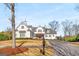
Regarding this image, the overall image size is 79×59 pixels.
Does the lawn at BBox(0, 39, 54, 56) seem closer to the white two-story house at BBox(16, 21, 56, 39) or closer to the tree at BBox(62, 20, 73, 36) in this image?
the white two-story house at BBox(16, 21, 56, 39)

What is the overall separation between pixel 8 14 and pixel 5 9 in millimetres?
57

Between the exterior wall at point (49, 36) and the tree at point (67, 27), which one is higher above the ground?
the tree at point (67, 27)

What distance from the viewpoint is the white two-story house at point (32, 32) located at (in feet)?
8.63

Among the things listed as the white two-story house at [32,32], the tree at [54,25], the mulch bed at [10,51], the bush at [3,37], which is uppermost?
the tree at [54,25]

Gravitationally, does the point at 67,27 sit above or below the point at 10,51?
above

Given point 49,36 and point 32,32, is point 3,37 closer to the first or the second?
point 32,32

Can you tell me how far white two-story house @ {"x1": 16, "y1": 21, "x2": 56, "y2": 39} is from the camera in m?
2.63

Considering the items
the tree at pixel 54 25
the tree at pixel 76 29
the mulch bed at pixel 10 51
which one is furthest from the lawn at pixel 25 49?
the tree at pixel 76 29

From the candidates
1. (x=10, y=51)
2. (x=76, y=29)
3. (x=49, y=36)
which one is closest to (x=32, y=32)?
(x=49, y=36)

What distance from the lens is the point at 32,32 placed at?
2.64 meters

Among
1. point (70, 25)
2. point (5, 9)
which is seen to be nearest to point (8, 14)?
point (5, 9)

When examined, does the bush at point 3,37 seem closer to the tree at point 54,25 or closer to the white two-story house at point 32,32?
the white two-story house at point 32,32

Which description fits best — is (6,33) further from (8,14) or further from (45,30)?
(45,30)

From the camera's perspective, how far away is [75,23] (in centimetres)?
262
